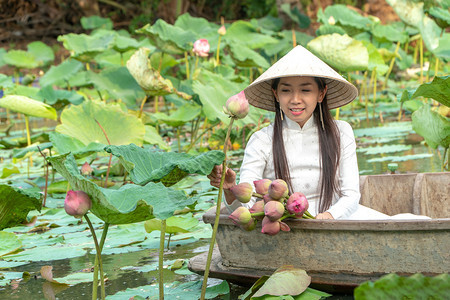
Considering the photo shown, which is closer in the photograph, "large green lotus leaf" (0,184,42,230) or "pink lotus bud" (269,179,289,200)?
"pink lotus bud" (269,179,289,200)

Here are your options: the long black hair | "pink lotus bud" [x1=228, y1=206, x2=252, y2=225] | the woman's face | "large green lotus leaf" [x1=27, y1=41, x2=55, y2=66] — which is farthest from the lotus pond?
"large green lotus leaf" [x1=27, y1=41, x2=55, y2=66]

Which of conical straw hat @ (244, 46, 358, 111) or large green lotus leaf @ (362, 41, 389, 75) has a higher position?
large green lotus leaf @ (362, 41, 389, 75)

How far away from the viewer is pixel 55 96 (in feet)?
→ 15.2

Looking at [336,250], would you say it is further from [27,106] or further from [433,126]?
[27,106]

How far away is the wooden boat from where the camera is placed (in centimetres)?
→ 168

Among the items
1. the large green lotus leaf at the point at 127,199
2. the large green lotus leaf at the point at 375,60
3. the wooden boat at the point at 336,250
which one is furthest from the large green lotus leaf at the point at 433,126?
the large green lotus leaf at the point at 375,60

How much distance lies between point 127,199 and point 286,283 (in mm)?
504

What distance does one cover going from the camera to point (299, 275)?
68.3 inches

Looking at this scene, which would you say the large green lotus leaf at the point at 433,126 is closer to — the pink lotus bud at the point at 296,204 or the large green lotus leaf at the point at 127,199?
the pink lotus bud at the point at 296,204

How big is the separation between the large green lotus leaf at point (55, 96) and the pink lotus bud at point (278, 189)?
320 centimetres

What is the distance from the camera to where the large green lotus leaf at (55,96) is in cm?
456

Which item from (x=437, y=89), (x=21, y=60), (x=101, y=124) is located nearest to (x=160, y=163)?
(x=437, y=89)

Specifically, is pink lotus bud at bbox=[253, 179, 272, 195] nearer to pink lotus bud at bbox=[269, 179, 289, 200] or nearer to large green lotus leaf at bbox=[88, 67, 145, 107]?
pink lotus bud at bbox=[269, 179, 289, 200]

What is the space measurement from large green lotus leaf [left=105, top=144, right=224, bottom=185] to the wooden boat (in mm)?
275
